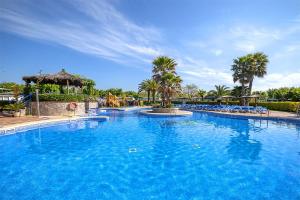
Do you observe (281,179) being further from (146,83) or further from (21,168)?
(146,83)

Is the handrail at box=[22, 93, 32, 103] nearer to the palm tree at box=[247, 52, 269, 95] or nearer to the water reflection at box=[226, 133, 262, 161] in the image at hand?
the water reflection at box=[226, 133, 262, 161]

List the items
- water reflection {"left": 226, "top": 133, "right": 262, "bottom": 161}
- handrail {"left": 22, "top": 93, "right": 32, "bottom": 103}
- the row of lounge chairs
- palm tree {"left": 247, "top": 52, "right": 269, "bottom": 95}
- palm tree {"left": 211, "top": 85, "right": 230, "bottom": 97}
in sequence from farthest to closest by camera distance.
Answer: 1. palm tree {"left": 211, "top": 85, "right": 230, "bottom": 97}
2. palm tree {"left": 247, "top": 52, "right": 269, "bottom": 95}
3. the row of lounge chairs
4. handrail {"left": 22, "top": 93, "right": 32, "bottom": 103}
5. water reflection {"left": 226, "top": 133, "right": 262, "bottom": 161}

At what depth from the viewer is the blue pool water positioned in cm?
471

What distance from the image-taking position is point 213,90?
149 feet

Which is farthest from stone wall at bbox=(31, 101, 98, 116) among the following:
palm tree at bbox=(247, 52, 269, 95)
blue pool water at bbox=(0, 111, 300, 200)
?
palm tree at bbox=(247, 52, 269, 95)

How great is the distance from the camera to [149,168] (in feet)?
20.8

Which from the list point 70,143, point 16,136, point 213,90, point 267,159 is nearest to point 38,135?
point 16,136

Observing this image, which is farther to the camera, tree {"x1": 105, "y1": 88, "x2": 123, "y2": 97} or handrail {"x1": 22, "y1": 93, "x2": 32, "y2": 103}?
tree {"x1": 105, "y1": 88, "x2": 123, "y2": 97}

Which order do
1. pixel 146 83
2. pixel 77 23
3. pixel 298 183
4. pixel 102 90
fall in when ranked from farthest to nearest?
pixel 102 90 < pixel 146 83 < pixel 77 23 < pixel 298 183

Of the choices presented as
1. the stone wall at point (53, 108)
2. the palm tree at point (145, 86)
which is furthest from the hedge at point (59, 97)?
the palm tree at point (145, 86)

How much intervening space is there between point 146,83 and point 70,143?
118ft

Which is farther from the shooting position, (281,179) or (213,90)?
(213,90)

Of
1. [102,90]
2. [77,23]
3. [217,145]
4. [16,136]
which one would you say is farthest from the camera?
[102,90]

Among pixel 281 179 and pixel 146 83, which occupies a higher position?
pixel 146 83
